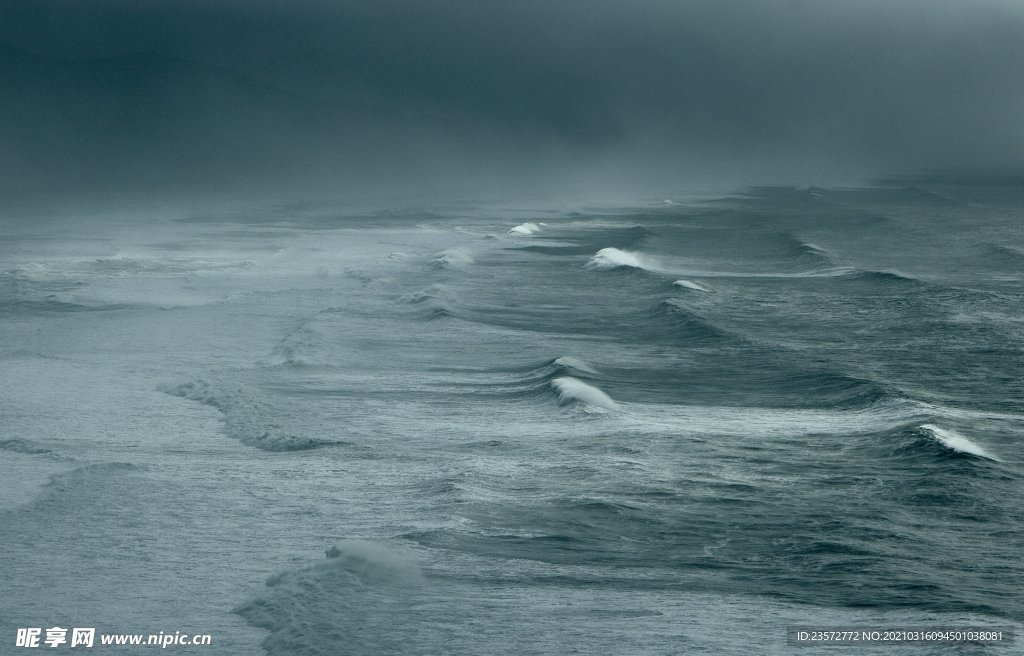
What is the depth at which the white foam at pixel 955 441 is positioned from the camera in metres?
19.4

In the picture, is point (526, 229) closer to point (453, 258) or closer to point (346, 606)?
point (453, 258)

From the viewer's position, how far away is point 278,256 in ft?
170

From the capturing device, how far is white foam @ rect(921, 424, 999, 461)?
63.8 ft

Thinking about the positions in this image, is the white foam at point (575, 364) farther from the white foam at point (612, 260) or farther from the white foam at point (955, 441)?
the white foam at point (612, 260)

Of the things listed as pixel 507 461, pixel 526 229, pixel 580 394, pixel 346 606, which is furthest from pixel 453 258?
pixel 346 606

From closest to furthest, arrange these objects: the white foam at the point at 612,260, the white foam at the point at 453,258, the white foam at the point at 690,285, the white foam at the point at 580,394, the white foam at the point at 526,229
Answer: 1. the white foam at the point at 580,394
2. the white foam at the point at 690,285
3. the white foam at the point at 612,260
4. the white foam at the point at 453,258
5. the white foam at the point at 526,229

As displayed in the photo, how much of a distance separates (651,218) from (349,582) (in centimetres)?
6670

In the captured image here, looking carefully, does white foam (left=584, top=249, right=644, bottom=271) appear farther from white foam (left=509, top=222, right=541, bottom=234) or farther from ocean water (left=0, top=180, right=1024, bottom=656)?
white foam (left=509, top=222, right=541, bottom=234)

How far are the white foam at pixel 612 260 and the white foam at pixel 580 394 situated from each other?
2218 centimetres

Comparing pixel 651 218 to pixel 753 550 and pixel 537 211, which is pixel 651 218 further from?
pixel 753 550

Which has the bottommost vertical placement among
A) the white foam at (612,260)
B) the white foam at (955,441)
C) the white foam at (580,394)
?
the white foam at (955,441)

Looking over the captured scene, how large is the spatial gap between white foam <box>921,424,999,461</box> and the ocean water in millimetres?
79

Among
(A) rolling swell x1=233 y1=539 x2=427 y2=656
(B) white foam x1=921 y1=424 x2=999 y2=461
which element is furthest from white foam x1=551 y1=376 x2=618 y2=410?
(A) rolling swell x1=233 y1=539 x2=427 y2=656

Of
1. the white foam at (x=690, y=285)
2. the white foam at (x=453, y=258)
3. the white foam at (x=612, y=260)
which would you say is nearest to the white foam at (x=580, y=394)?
the white foam at (x=690, y=285)
